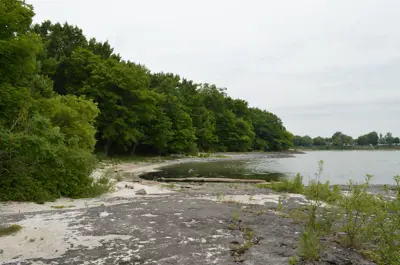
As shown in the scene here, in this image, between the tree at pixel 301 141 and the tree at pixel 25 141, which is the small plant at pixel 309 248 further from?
the tree at pixel 301 141

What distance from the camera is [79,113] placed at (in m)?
18.5

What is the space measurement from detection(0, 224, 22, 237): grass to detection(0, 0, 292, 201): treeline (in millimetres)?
1832

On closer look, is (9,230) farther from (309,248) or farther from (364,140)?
(364,140)

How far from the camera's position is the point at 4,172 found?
10414 millimetres

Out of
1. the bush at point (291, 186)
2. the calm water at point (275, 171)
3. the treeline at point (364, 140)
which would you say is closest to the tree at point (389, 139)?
the treeline at point (364, 140)

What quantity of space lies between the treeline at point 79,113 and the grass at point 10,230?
1.83 m

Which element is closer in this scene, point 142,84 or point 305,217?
point 305,217

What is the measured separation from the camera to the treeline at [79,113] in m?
9.56

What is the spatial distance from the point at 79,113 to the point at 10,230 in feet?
41.4

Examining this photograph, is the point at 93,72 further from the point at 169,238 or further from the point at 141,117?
the point at 169,238

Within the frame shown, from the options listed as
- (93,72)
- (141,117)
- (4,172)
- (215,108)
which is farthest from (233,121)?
(4,172)

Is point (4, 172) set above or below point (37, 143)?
below

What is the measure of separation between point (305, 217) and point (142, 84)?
31975mm

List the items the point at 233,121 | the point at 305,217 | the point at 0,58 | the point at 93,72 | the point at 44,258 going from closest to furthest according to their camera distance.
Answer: the point at 44,258, the point at 305,217, the point at 0,58, the point at 93,72, the point at 233,121
